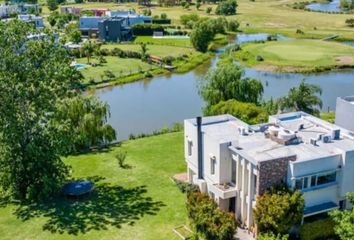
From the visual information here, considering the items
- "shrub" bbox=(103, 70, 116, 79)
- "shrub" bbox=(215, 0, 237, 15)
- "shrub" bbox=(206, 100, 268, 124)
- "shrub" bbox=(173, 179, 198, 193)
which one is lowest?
"shrub" bbox=(173, 179, 198, 193)

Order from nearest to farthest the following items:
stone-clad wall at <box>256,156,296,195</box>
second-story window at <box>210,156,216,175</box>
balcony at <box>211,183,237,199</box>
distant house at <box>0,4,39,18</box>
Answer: stone-clad wall at <box>256,156,296,195</box> < balcony at <box>211,183,237,199</box> < second-story window at <box>210,156,216,175</box> < distant house at <box>0,4,39,18</box>

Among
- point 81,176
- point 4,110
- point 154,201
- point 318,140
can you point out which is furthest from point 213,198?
point 4,110

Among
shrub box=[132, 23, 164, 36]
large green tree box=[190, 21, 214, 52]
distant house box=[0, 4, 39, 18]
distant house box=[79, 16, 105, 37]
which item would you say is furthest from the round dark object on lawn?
distant house box=[0, 4, 39, 18]

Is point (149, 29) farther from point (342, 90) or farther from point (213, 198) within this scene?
point (213, 198)

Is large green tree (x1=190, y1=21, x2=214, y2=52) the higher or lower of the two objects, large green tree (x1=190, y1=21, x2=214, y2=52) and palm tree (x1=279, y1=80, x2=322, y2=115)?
the higher

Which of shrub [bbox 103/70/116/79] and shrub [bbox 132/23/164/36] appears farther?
shrub [bbox 132/23/164/36]

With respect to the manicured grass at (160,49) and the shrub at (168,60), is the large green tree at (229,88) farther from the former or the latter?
the manicured grass at (160,49)

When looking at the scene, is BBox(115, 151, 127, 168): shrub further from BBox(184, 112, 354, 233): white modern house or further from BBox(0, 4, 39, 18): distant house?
BBox(0, 4, 39, 18): distant house

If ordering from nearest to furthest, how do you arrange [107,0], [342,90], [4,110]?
[4,110] < [342,90] < [107,0]
